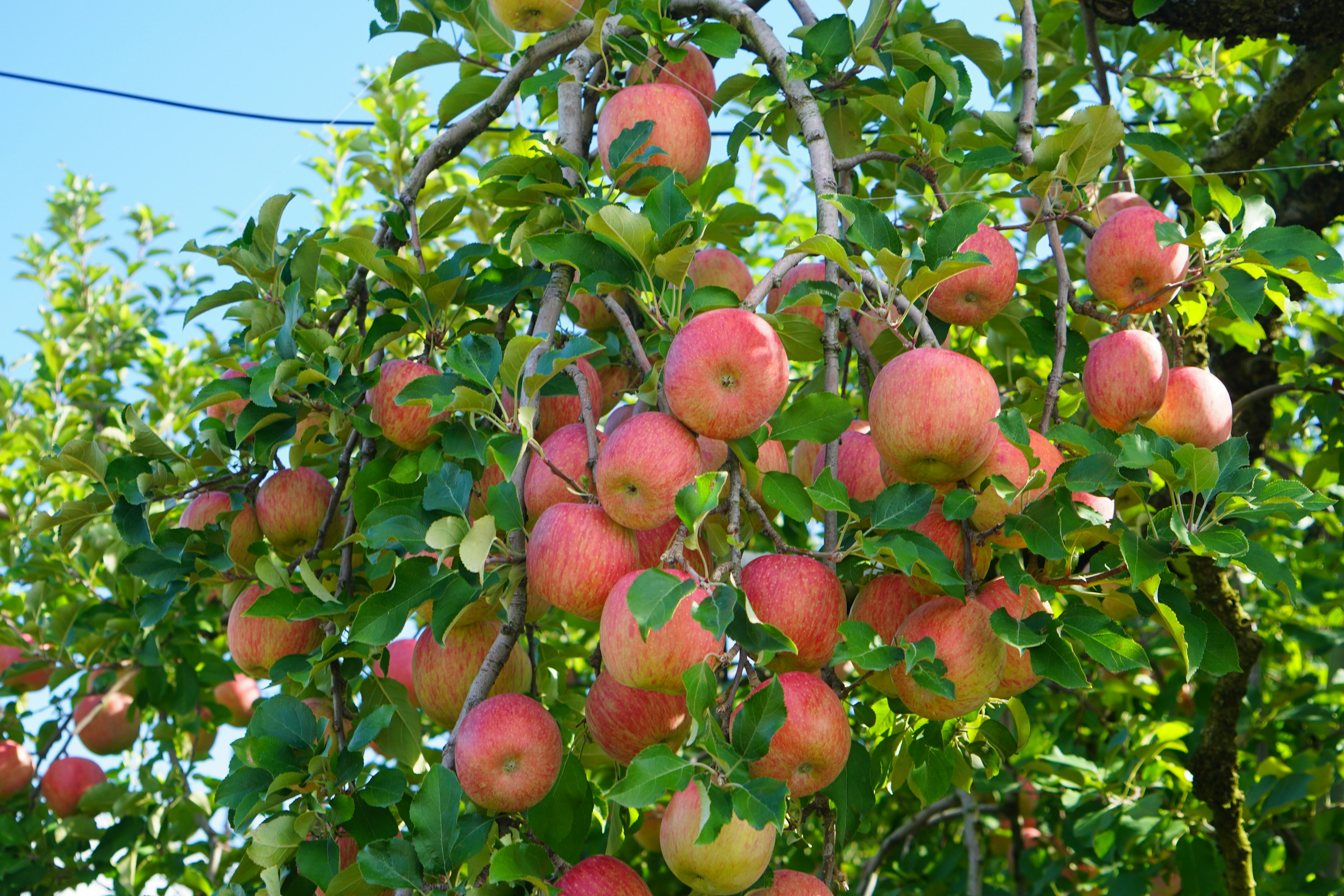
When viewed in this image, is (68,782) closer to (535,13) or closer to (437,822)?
(437,822)

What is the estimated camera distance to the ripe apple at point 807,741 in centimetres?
117

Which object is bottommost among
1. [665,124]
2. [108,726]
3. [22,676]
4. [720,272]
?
[108,726]

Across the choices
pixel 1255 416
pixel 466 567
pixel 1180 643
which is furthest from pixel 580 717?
pixel 1255 416

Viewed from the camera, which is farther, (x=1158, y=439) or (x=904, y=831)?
(x=904, y=831)

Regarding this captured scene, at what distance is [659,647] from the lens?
1145 millimetres

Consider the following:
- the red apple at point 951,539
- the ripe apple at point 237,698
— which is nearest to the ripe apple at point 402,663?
the red apple at point 951,539

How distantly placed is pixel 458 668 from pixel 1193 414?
1200 millimetres

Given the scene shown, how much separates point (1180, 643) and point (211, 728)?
10.7 feet

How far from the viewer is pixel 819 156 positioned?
1.53 meters

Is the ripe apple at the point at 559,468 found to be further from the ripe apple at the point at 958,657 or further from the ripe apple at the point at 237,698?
the ripe apple at the point at 237,698

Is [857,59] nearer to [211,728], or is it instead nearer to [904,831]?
[904,831]

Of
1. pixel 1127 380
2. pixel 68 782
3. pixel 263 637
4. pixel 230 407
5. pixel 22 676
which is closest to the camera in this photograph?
pixel 1127 380

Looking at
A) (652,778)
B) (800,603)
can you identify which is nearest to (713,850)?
(652,778)

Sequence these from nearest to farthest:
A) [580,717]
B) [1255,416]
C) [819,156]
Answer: [819,156]
[580,717]
[1255,416]
